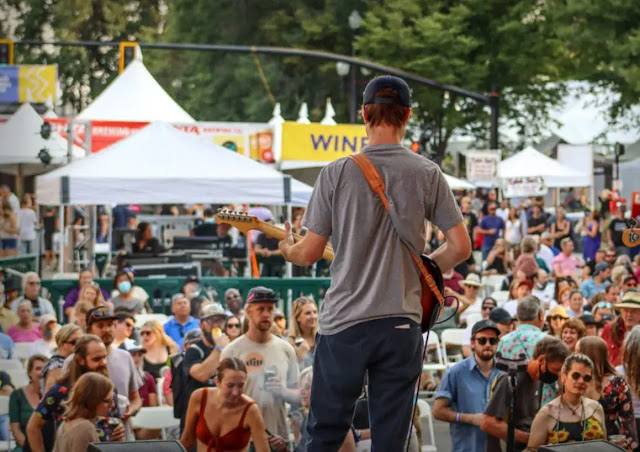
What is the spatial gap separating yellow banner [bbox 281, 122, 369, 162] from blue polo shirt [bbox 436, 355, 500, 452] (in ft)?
39.5

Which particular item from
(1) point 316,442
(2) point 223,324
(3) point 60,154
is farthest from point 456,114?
(1) point 316,442

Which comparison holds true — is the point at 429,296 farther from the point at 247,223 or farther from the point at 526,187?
the point at 526,187

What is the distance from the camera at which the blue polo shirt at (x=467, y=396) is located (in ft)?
30.6

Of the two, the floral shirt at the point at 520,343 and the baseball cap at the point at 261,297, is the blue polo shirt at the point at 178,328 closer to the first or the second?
the baseball cap at the point at 261,297

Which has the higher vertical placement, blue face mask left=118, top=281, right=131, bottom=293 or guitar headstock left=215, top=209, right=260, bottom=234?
guitar headstock left=215, top=209, right=260, bottom=234

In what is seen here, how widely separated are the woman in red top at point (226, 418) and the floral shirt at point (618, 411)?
7.12 ft

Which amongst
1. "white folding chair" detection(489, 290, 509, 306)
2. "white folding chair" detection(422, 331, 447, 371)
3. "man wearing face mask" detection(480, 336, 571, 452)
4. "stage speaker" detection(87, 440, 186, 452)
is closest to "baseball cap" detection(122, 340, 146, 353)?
"man wearing face mask" detection(480, 336, 571, 452)

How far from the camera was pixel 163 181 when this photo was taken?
16.6 metres

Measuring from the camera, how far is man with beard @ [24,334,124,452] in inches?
341

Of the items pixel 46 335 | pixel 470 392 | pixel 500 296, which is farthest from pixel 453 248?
pixel 500 296

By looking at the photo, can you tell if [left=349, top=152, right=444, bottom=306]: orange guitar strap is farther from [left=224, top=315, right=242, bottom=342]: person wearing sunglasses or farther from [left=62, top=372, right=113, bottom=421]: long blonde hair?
[left=224, top=315, right=242, bottom=342]: person wearing sunglasses

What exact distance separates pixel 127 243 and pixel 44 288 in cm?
629

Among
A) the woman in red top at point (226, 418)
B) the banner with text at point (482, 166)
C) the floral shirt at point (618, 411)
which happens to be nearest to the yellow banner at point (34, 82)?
the banner with text at point (482, 166)

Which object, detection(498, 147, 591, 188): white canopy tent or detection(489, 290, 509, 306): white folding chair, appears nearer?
detection(489, 290, 509, 306): white folding chair
